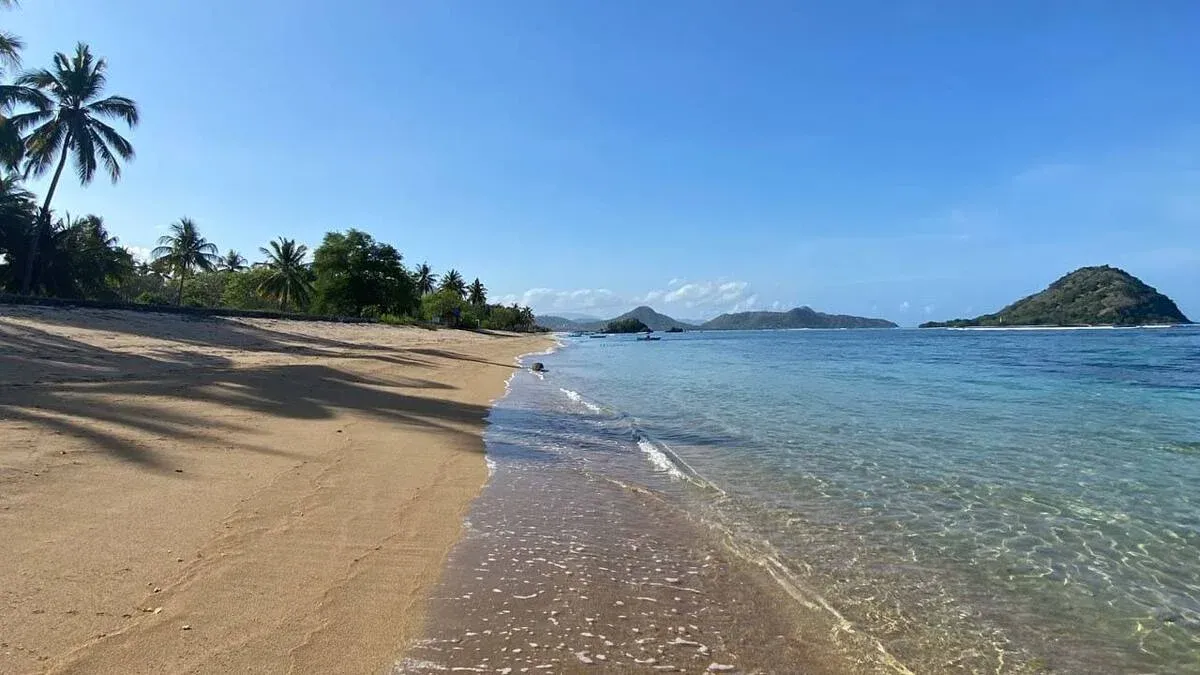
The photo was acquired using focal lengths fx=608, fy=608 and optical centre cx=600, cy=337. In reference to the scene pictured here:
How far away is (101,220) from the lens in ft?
174

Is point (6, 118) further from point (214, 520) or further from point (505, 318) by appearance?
point (505, 318)

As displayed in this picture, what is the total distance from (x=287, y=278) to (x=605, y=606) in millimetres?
69163

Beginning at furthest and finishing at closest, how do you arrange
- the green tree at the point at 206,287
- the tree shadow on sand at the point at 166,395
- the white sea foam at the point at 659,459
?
1. the green tree at the point at 206,287
2. the white sea foam at the point at 659,459
3. the tree shadow on sand at the point at 166,395

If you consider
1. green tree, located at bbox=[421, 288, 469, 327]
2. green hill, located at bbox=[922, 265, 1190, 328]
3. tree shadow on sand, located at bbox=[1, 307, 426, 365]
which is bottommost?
tree shadow on sand, located at bbox=[1, 307, 426, 365]

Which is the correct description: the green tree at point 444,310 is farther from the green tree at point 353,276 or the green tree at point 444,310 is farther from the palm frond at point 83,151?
the palm frond at point 83,151

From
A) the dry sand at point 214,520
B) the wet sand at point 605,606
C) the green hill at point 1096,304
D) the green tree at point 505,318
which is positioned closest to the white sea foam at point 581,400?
the dry sand at point 214,520

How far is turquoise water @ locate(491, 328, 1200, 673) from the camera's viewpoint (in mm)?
4223

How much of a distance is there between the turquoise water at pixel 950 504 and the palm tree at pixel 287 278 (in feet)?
188

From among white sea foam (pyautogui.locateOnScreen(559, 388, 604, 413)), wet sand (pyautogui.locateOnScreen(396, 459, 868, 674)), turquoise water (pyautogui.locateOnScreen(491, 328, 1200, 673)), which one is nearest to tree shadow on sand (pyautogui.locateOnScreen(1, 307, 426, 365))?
white sea foam (pyautogui.locateOnScreen(559, 388, 604, 413))

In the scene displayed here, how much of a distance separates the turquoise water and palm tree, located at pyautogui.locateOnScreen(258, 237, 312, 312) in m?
57.4

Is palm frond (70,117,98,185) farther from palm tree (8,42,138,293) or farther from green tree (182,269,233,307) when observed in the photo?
green tree (182,269,233,307)

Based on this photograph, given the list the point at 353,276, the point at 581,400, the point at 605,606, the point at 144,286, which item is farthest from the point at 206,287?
the point at 605,606

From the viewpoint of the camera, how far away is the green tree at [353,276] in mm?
59406

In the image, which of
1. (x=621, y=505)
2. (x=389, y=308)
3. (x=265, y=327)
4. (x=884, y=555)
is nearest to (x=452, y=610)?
(x=621, y=505)
